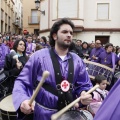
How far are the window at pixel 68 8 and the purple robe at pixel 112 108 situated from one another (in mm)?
20305

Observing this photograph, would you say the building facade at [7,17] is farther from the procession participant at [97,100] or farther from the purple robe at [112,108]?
the purple robe at [112,108]

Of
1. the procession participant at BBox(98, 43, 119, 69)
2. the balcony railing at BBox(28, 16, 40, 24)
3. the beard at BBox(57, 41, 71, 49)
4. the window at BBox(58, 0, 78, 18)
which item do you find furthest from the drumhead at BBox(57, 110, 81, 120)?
the balcony railing at BBox(28, 16, 40, 24)

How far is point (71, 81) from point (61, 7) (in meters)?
19.2

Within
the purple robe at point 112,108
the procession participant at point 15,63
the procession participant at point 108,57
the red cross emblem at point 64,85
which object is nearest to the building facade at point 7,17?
the procession participant at point 108,57

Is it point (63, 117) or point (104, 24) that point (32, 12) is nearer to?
point (104, 24)

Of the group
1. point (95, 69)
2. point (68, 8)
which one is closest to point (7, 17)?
point (68, 8)

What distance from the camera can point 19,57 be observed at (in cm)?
617

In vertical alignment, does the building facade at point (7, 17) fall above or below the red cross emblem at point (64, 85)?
above

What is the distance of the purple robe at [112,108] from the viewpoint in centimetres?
137

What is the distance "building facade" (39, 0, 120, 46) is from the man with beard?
720 inches

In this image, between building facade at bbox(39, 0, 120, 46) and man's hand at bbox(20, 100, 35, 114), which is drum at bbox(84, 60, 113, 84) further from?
building facade at bbox(39, 0, 120, 46)

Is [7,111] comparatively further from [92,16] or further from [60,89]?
[92,16]

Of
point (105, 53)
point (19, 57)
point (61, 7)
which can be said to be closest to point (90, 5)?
point (61, 7)

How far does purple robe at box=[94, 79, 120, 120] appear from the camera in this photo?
1.37 meters
